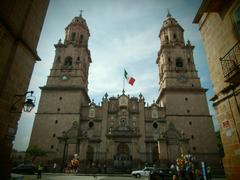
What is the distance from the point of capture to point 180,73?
3488 cm

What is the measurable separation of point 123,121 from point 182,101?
1137 centimetres

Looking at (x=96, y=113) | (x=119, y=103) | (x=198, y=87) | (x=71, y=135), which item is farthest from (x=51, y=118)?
(x=198, y=87)

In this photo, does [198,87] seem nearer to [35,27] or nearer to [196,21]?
[196,21]

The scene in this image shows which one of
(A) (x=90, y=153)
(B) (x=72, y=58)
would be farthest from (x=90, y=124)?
(B) (x=72, y=58)

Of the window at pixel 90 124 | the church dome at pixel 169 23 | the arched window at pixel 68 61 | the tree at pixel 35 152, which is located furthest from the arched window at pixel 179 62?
the tree at pixel 35 152

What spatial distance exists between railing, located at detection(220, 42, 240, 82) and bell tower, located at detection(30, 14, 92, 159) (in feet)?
83.1

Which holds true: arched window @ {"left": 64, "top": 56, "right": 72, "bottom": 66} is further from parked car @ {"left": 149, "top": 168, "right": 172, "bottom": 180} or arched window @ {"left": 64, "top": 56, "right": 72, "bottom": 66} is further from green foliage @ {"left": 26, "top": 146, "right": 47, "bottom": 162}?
parked car @ {"left": 149, "top": 168, "right": 172, "bottom": 180}

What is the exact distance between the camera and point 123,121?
31438 mm

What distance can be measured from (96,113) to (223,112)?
26.3 meters

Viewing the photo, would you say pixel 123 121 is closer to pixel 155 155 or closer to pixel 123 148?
pixel 123 148

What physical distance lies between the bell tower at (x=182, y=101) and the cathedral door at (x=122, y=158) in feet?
19.5

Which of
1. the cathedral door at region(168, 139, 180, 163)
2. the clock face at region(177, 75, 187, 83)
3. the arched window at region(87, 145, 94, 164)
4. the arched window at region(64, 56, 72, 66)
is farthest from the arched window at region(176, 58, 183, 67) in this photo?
the arched window at region(87, 145, 94, 164)

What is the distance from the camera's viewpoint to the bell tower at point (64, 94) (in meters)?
29.5

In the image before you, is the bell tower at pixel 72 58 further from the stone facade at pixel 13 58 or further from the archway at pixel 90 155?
the stone facade at pixel 13 58
